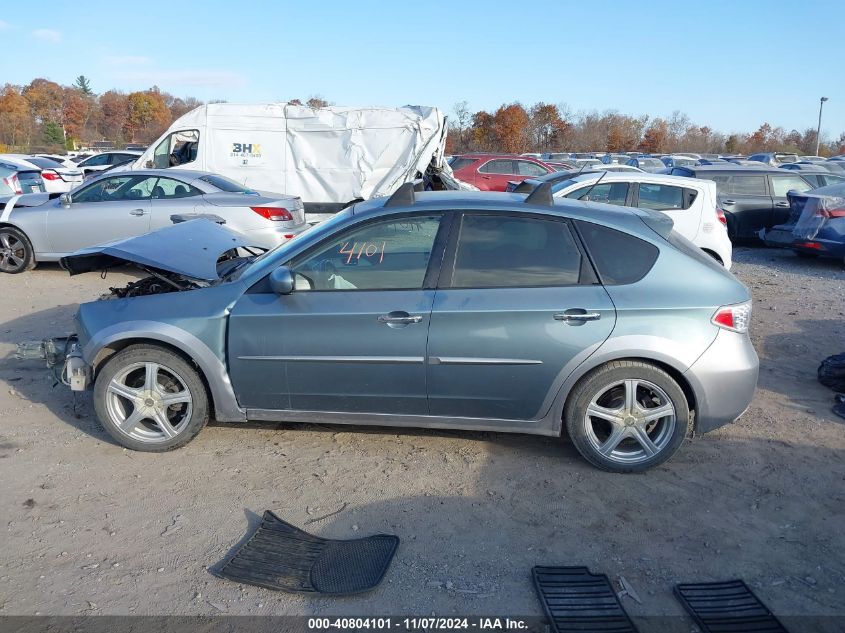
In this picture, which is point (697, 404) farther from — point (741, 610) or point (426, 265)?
point (426, 265)

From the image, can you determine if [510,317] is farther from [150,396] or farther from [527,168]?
[527,168]

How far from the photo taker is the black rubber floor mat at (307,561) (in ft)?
11.2

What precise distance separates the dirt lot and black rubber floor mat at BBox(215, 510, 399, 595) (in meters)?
0.07

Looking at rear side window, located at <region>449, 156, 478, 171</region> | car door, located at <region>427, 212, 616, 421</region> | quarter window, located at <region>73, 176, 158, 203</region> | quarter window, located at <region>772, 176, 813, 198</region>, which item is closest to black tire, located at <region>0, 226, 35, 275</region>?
quarter window, located at <region>73, 176, 158, 203</region>

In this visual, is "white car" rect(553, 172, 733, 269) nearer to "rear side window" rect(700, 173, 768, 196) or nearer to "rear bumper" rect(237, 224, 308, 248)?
"rear bumper" rect(237, 224, 308, 248)

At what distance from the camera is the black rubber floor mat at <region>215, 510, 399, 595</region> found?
3412mm

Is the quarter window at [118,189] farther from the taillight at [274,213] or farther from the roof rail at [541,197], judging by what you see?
the roof rail at [541,197]

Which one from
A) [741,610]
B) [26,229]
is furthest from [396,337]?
[26,229]

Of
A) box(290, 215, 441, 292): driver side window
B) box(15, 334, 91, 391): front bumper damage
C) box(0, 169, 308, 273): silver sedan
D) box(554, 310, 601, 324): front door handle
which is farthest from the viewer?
box(0, 169, 308, 273): silver sedan

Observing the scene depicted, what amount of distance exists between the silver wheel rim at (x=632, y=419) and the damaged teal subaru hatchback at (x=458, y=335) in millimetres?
12

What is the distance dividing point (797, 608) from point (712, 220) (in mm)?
7311

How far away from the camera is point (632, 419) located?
4.43 meters

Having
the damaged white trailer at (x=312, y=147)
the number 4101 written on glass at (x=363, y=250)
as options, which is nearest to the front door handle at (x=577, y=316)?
the number 4101 written on glass at (x=363, y=250)

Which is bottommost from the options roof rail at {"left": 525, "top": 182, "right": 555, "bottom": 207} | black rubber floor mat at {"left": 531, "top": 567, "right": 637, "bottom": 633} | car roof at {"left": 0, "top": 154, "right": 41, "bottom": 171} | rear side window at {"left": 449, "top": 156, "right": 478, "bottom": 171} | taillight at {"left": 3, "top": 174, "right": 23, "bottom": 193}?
black rubber floor mat at {"left": 531, "top": 567, "right": 637, "bottom": 633}
